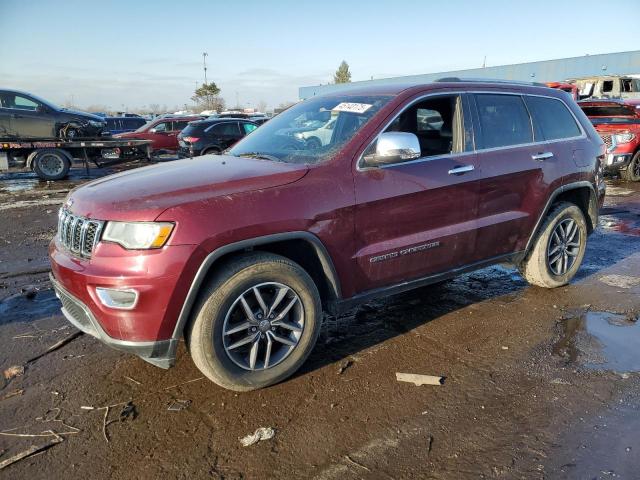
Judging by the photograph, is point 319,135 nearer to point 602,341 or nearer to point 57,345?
point 57,345

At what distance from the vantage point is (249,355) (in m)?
3.03

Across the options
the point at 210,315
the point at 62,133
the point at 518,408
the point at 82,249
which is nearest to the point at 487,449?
the point at 518,408

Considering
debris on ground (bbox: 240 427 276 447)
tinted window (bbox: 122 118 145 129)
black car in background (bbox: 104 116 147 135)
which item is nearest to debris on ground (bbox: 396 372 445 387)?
debris on ground (bbox: 240 427 276 447)

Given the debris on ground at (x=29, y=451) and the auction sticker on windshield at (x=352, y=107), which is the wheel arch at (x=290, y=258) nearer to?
the debris on ground at (x=29, y=451)

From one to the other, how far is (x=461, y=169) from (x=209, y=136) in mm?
12284

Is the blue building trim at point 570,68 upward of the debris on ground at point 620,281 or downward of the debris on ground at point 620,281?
upward

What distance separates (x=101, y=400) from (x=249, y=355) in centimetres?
95

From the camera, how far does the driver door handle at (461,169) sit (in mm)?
3727

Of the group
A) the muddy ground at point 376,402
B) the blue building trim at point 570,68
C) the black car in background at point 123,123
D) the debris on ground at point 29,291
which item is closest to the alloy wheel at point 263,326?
the muddy ground at point 376,402

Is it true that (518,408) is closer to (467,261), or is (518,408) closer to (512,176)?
(467,261)

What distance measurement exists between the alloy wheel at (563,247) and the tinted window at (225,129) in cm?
1208

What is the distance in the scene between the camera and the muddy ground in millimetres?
2438

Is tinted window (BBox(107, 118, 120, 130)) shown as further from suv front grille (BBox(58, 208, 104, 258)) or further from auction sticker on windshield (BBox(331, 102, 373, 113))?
suv front grille (BBox(58, 208, 104, 258))

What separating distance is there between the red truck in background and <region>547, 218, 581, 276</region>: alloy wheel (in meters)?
8.02
